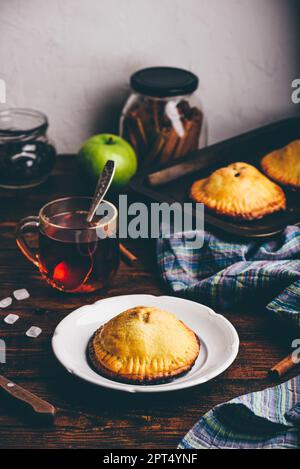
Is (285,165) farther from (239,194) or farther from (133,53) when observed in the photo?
(133,53)

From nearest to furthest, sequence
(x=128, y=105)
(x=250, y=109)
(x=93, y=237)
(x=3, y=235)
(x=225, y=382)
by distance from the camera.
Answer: (x=225, y=382)
(x=93, y=237)
(x=3, y=235)
(x=128, y=105)
(x=250, y=109)

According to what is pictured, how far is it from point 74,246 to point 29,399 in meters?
0.28

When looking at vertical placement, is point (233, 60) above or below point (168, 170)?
above

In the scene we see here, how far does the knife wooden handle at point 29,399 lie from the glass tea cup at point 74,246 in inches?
9.4

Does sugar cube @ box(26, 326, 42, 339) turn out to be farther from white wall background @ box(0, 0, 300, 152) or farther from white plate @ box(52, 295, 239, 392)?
white wall background @ box(0, 0, 300, 152)

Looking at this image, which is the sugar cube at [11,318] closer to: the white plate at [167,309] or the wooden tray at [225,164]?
the white plate at [167,309]

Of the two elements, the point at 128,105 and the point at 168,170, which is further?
the point at 128,105

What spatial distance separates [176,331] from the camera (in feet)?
3.06

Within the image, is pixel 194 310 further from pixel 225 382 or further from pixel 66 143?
pixel 66 143

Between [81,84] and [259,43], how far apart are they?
0.43 meters

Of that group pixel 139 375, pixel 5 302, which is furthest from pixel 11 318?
pixel 139 375

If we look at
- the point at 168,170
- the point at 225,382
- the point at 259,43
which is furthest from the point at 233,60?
the point at 225,382

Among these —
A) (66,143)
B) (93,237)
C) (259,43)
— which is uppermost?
(259,43)

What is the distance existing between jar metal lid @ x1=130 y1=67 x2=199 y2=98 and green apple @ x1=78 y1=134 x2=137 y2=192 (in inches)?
5.0
